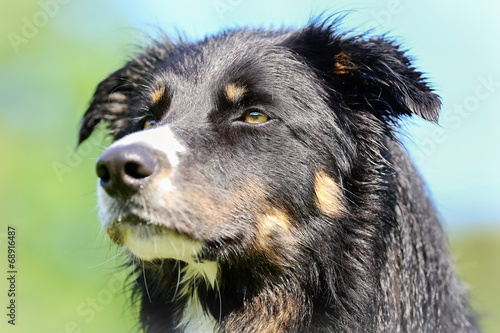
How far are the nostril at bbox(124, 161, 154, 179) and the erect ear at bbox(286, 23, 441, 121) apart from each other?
1676 millimetres

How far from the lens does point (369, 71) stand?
343cm

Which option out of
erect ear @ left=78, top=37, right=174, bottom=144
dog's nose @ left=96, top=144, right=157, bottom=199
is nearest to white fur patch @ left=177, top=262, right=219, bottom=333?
dog's nose @ left=96, top=144, right=157, bottom=199

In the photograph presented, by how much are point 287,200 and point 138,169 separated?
1051 mm

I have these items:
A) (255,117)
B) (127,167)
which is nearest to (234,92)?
(255,117)

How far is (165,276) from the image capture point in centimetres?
354

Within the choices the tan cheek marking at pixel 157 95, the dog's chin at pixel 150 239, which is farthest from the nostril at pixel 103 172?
the tan cheek marking at pixel 157 95

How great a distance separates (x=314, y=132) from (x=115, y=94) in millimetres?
2217

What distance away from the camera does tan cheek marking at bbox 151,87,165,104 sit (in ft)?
12.1

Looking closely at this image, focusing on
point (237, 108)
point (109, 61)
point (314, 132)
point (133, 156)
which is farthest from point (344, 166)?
point (109, 61)

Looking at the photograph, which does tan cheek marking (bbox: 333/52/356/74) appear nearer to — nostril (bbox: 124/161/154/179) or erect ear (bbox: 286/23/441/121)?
erect ear (bbox: 286/23/441/121)

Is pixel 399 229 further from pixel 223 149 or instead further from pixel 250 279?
pixel 223 149

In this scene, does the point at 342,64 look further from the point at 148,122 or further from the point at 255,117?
the point at 148,122

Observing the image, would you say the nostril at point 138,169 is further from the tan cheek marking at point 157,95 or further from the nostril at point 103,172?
the tan cheek marking at point 157,95

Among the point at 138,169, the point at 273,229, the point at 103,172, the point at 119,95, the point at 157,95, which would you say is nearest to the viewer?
the point at 138,169
